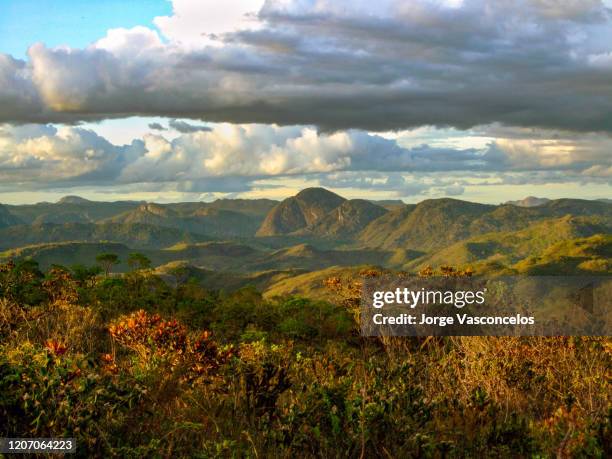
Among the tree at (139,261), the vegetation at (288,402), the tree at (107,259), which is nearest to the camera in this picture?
the vegetation at (288,402)

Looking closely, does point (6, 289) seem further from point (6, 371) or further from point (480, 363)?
point (480, 363)

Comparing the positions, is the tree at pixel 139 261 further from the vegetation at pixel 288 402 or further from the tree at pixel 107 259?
the vegetation at pixel 288 402

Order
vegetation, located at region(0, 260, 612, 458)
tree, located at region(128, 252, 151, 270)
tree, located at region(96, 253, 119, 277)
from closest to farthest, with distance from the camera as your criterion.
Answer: vegetation, located at region(0, 260, 612, 458) < tree, located at region(128, 252, 151, 270) < tree, located at region(96, 253, 119, 277)

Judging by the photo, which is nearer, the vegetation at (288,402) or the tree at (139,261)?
the vegetation at (288,402)

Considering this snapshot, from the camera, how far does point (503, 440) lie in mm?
6449

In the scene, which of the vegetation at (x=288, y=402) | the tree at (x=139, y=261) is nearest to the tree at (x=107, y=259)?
the tree at (x=139, y=261)

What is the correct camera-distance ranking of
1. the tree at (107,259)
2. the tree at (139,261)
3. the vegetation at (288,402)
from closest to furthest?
1. the vegetation at (288,402)
2. the tree at (139,261)
3. the tree at (107,259)

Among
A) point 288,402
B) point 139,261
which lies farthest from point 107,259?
point 288,402

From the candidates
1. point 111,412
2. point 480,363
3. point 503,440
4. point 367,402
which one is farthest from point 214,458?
point 480,363

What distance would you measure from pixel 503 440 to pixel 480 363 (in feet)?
10.4

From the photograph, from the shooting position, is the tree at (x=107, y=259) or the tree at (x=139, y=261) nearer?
the tree at (x=139, y=261)

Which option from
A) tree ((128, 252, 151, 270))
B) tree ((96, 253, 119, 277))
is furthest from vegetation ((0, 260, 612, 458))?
tree ((96, 253, 119, 277))

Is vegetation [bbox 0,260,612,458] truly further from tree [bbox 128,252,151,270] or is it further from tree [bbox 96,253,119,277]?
tree [bbox 96,253,119,277]

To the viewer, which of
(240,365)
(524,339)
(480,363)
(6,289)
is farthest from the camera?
(6,289)
